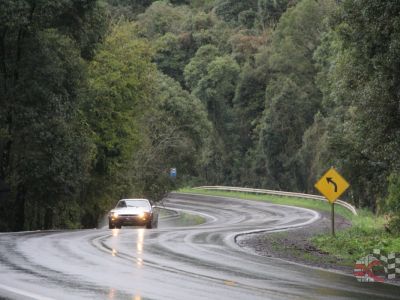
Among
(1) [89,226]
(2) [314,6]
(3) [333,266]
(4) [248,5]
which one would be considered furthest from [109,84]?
(4) [248,5]

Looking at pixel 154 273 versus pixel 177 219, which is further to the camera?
pixel 177 219

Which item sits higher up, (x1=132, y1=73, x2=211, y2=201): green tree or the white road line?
(x1=132, y1=73, x2=211, y2=201): green tree

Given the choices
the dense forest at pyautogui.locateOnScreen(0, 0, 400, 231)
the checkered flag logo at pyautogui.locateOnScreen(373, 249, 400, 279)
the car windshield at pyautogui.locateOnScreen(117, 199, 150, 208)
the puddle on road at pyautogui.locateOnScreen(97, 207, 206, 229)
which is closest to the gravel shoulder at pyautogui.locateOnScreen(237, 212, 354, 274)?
the checkered flag logo at pyautogui.locateOnScreen(373, 249, 400, 279)

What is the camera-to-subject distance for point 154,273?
45.9 feet

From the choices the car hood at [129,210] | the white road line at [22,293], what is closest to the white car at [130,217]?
the car hood at [129,210]

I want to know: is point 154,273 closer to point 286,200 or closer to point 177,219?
point 177,219

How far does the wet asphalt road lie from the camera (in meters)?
11.7

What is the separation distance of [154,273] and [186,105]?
58.8 metres

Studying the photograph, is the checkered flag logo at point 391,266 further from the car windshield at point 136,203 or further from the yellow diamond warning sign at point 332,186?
the car windshield at point 136,203

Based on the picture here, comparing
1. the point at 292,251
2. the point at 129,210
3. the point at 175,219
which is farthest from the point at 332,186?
the point at 175,219

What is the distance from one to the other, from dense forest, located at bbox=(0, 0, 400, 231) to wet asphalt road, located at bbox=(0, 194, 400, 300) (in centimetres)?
634

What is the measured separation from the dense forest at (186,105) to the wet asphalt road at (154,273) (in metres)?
6.34

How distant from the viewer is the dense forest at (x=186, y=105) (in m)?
23.6

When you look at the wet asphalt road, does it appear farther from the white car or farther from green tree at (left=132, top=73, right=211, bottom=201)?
green tree at (left=132, top=73, right=211, bottom=201)
